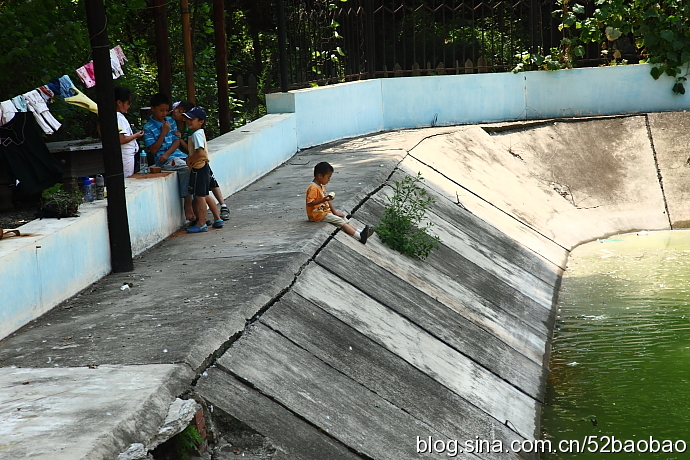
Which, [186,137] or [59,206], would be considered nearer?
[59,206]

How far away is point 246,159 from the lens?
10.6 m

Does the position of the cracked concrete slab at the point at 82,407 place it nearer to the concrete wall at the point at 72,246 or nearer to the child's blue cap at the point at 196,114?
the concrete wall at the point at 72,246

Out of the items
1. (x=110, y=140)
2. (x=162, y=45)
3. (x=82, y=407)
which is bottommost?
(x=82, y=407)

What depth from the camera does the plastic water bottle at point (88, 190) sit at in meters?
6.86

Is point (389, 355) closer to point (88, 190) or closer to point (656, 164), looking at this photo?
point (88, 190)

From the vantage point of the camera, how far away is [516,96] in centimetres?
1598

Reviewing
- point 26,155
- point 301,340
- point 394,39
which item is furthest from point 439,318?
point 394,39

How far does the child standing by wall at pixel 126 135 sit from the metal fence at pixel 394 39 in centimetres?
542

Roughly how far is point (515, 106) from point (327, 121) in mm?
4117

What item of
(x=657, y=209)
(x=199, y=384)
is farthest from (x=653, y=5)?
(x=199, y=384)

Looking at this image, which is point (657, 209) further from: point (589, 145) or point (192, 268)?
point (192, 268)

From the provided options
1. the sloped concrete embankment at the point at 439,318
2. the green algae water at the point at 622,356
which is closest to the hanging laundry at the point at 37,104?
the sloped concrete embankment at the point at 439,318

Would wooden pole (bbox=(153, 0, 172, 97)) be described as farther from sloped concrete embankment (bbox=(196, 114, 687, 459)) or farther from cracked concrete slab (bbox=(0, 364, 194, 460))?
cracked concrete slab (bbox=(0, 364, 194, 460))

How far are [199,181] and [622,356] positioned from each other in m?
4.31
